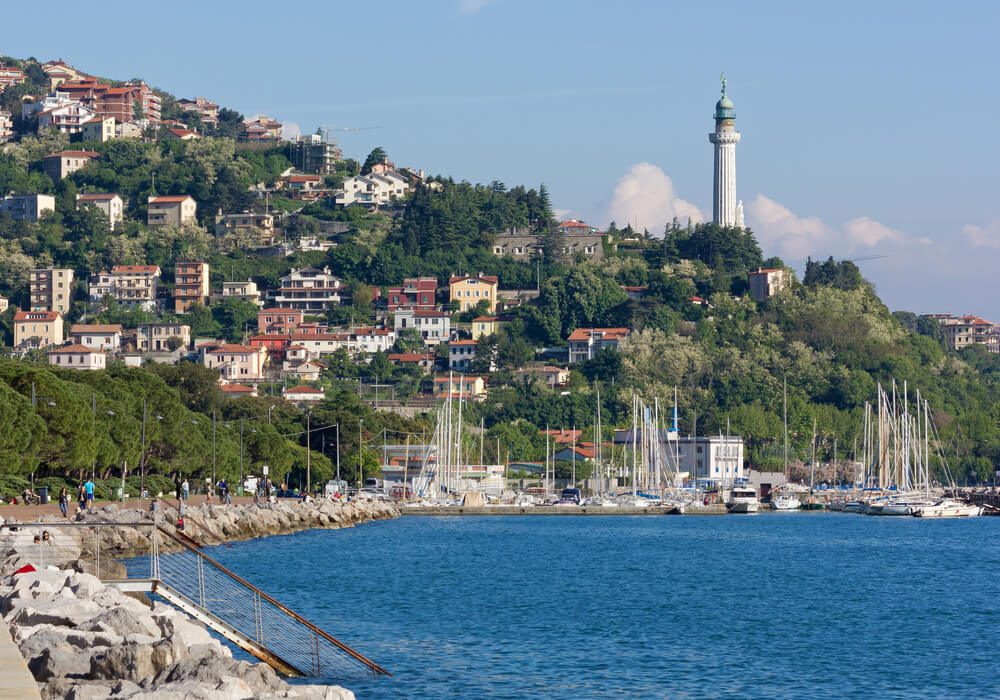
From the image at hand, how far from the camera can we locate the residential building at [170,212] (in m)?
173

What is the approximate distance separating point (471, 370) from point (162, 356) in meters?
28.6

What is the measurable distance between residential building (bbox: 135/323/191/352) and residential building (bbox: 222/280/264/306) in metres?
12.1

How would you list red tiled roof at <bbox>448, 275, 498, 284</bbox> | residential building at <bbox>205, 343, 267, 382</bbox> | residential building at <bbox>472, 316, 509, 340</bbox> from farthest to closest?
1. red tiled roof at <bbox>448, 275, 498, 284</bbox>
2. residential building at <bbox>472, 316, 509, 340</bbox>
3. residential building at <bbox>205, 343, 267, 382</bbox>

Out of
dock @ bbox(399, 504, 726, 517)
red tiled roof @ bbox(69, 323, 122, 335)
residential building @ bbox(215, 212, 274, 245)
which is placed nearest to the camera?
dock @ bbox(399, 504, 726, 517)

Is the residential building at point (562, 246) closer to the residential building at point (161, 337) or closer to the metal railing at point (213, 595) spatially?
the residential building at point (161, 337)

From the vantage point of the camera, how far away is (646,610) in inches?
1328

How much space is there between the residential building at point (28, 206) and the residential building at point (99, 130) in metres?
15.0

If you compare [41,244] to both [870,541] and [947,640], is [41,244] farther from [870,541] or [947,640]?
[947,640]

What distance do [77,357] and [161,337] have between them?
12.6 m

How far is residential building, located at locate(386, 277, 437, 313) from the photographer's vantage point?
514 feet

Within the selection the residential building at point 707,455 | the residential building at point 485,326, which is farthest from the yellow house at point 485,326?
the residential building at point 707,455

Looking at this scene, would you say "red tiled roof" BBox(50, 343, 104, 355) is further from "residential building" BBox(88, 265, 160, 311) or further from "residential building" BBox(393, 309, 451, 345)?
"residential building" BBox(393, 309, 451, 345)

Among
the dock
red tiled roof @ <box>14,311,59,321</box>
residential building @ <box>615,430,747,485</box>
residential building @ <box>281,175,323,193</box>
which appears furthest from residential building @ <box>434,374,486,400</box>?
residential building @ <box>281,175,323,193</box>

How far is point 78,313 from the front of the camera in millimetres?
156875
